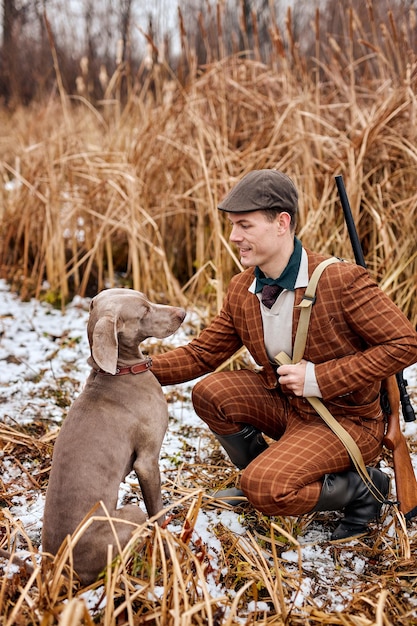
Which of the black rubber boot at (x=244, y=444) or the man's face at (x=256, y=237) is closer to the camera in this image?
the man's face at (x=256, y=237)

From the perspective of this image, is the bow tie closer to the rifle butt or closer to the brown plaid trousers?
the brown plaid trousers

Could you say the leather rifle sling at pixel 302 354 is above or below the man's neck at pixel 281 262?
below

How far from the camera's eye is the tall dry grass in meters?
4.44

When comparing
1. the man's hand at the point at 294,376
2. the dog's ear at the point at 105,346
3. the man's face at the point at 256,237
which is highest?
the man's face at the point at 256,237

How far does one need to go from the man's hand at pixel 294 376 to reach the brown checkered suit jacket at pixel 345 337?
0.07 meters

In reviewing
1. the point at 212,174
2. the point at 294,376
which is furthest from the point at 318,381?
the point at 212,174

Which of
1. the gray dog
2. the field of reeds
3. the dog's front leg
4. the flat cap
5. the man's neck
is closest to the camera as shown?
the gray dog

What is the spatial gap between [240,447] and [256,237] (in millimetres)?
997

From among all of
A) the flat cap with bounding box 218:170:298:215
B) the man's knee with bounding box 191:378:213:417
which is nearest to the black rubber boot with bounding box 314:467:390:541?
the man's knee with bounding box 191:378:213:417

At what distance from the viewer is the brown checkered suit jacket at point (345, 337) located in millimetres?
2467

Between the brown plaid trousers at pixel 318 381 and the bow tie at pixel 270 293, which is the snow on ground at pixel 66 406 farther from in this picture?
the bow tie at pixel 270 293

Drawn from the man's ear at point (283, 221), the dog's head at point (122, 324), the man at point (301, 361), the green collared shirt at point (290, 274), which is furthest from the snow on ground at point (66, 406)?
the man's ear at point (283, 221)

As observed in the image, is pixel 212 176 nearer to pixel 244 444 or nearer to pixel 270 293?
pixel 270 293

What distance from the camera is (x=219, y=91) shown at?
4848 mm
